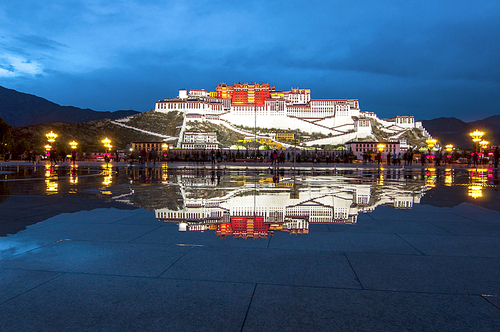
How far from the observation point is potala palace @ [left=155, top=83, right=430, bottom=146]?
114812mm

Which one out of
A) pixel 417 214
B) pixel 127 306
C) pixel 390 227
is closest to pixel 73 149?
pixel 417 214

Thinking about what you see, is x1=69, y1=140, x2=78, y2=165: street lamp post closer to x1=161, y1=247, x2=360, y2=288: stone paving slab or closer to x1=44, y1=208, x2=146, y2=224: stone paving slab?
x1=44, y1=208, x2=146, y2=224: stone paving slab

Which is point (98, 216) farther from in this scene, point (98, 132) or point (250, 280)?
point (98, 132)

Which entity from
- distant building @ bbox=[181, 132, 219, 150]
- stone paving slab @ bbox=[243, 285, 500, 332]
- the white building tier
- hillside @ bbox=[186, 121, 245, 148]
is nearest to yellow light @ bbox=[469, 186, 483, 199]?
stone paving slab @ bbox=[243, 285, 500, 332]

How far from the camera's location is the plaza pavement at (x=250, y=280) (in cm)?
194

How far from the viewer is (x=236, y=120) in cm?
11900

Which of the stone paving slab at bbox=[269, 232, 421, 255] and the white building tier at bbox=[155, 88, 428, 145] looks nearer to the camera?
the stone paving slab at bbox=[269, 232, 421, 255]

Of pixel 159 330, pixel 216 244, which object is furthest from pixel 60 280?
pixel 216 244

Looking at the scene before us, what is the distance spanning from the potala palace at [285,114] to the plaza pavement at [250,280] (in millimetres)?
109884

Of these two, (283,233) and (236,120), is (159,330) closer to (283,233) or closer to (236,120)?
(283,233)

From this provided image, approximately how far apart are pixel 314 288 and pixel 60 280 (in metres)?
1.99

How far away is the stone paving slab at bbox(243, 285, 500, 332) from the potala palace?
111 metres

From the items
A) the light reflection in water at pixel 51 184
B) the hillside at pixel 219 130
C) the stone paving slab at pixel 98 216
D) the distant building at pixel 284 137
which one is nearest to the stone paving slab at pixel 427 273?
the stone paving slab at pixel 98 216

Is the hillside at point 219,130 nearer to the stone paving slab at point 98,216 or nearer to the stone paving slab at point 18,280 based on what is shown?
the stone paving slab at point 98,216
